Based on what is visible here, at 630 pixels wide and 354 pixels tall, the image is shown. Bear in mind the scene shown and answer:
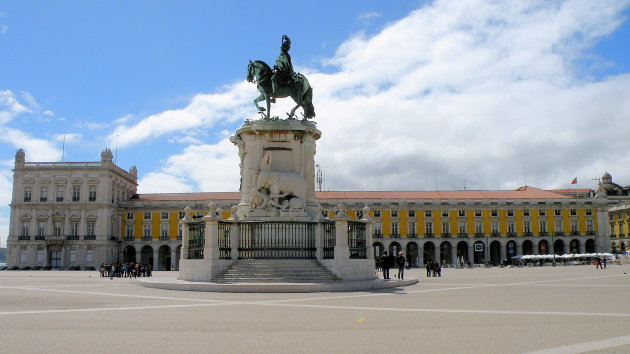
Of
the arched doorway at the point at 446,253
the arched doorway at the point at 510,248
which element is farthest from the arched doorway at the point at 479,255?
the arched doorway at the point at 446,253

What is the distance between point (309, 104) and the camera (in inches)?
748

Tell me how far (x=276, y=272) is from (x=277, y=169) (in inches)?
145

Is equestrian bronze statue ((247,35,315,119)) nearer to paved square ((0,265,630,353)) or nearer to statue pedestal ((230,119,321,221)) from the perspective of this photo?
statue pedestal ((230,119,321,221))

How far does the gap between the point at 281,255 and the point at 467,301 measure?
20.7 feet

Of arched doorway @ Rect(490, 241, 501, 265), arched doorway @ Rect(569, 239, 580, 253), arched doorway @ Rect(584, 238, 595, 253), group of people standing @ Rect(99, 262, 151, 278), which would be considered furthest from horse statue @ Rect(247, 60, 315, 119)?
arched doorway @ Rect(584, 238, 595, 253)

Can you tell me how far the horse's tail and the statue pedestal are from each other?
29.8 inches

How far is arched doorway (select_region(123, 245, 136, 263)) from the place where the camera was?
72.4 m

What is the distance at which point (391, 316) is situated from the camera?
29.0 feet

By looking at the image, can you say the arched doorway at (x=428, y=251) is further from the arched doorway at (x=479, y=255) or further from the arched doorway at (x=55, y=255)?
the arched doorway at (x=55, y=255)

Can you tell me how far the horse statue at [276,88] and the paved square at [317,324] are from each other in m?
8.30

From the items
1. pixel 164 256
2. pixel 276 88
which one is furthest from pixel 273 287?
pixel 164 256

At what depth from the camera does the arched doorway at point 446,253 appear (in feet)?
244

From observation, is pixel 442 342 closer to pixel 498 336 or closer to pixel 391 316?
pixel 498 336

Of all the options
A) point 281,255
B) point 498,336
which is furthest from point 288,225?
point 498,336
